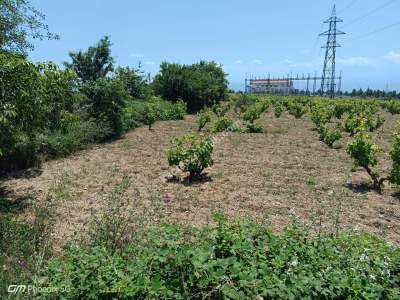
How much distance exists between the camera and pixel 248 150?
12062 mm

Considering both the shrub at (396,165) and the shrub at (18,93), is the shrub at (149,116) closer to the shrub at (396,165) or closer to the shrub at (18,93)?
the shrub at (18,93)

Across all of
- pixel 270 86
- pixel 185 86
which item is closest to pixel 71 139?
pixel 185 86

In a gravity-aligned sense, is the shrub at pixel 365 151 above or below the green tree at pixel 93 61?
below

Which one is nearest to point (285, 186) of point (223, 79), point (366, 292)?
point (366, 292)

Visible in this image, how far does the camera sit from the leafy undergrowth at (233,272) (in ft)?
8.78

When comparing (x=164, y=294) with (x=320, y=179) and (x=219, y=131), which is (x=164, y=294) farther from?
(x=219, y=131)

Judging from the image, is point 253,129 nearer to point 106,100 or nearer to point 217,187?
point 106,100

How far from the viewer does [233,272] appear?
2.77 meters

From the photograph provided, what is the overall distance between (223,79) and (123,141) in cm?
2284

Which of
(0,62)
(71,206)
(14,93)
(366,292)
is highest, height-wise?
(0,62)

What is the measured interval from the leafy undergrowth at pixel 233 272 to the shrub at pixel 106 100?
1217cm

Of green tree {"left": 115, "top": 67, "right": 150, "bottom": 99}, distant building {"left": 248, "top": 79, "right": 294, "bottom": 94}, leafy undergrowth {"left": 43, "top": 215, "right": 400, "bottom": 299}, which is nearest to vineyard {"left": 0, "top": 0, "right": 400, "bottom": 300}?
leafy undergrowth {"left": 43, "top": 215, "right": 400, "bottom": 299}

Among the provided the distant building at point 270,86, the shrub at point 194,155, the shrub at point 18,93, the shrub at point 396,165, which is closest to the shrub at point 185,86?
the shrub at point 194,155

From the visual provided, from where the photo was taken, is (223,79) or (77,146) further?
(223,79)
